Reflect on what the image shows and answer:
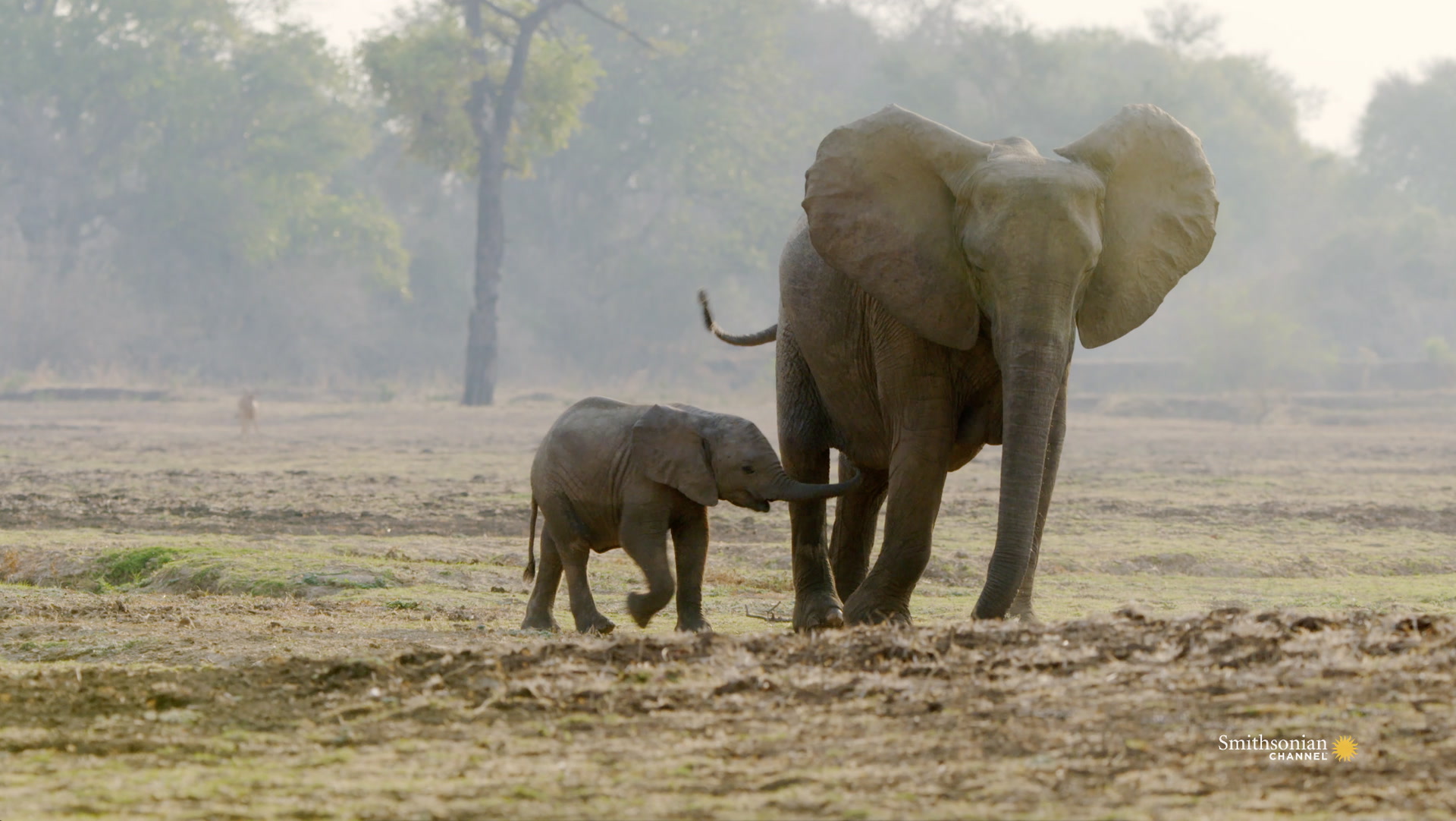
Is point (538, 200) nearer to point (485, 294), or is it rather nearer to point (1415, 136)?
point (485, 294)

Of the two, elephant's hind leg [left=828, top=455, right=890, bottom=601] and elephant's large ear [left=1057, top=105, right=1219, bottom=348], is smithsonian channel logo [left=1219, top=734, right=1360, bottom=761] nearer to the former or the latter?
elephant's large ear [left=1057, top=105, right=1219, bottom=348]

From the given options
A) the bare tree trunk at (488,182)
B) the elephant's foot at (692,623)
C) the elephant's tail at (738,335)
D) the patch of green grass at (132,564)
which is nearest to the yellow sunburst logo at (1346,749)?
Result: the elephant's foot at (692,623)

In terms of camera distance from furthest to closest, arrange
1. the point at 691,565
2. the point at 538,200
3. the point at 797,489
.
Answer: the point at 538,200
the point at 691,565
the point at 797,489

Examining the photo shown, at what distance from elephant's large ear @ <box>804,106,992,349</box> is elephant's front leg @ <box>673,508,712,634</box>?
4.42 feet

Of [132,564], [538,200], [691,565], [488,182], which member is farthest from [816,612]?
[538,200]

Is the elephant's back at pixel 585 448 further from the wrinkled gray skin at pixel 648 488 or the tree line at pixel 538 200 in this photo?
the tree line at pixel 538 200

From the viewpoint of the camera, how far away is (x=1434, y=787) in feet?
12.8

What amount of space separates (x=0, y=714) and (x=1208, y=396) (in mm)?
42018

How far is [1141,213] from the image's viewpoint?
723 cm

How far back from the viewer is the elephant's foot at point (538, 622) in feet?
26.7

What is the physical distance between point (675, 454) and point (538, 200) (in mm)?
54231

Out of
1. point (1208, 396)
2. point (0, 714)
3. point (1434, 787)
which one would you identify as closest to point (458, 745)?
point (0, 714)

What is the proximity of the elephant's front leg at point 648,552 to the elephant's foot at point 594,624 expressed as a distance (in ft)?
0.82

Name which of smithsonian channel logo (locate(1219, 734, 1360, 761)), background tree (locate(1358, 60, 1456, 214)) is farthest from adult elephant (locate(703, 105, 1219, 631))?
background tree (locate(1358, 60, 1456, 214))
